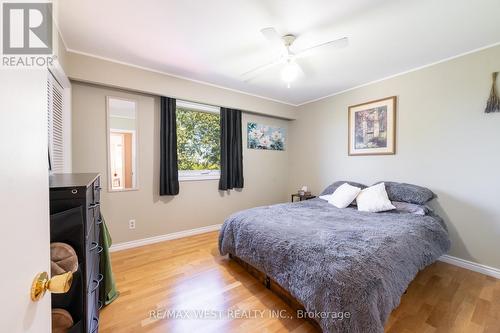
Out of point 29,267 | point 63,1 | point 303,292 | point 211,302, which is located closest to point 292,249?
point 303,292

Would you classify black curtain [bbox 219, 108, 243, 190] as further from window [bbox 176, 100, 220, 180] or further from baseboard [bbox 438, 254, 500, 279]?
baseboard [bbox 438, 254, 500, 279]

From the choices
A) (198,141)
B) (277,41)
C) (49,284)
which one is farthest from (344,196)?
(49,284)

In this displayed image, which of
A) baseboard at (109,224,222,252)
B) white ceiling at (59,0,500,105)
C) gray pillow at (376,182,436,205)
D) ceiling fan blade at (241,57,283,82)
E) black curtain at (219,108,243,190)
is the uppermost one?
white ceiling at (59,0,500,105)

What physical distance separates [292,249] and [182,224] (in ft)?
7.25

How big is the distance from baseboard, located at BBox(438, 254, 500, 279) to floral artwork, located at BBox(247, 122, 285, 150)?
10.1 ft

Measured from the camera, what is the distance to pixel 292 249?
1688mm

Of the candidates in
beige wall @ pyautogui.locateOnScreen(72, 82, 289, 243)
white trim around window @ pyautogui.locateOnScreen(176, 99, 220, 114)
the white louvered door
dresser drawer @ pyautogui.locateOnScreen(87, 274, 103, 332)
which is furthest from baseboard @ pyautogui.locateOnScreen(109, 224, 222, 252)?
white trim around window @ pyautogui.locateOnScreen(176, 99, 220, 114)

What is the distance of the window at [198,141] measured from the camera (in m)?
3.40

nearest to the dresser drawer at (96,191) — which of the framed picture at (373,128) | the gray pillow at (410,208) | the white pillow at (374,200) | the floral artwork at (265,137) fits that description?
the floral artwork at (265,137)

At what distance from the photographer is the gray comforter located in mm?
1273

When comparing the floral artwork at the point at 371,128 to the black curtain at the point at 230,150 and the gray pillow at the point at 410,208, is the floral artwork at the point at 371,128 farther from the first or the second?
the black curtain at the point at 230,150

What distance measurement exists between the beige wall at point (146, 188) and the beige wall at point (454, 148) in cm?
227

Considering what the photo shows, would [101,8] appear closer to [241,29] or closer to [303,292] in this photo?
[241,29]

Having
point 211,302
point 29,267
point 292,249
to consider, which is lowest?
point 211,302
